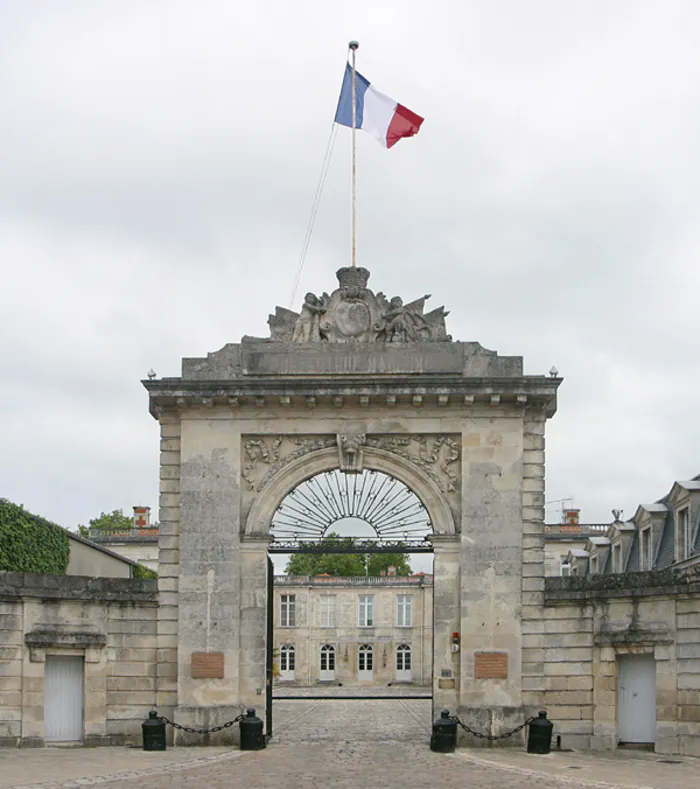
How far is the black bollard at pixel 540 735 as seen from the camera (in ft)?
60.6

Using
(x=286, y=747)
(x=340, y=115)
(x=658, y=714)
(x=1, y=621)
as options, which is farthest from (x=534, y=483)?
(x=1, y=621)

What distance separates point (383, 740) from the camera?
20531 millimetres

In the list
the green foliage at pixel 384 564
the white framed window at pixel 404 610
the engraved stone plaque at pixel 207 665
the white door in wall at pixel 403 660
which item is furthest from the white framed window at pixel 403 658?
the engraved stone plaque at pixel 207 665

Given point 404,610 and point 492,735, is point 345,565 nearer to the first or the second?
point 404,610

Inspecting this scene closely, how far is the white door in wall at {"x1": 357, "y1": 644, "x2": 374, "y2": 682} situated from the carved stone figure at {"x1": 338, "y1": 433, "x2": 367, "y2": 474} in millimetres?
33271

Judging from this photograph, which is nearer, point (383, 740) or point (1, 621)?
point (1, 621)

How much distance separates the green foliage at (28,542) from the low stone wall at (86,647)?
553 centimetres

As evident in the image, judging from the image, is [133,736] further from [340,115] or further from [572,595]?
[340,115]

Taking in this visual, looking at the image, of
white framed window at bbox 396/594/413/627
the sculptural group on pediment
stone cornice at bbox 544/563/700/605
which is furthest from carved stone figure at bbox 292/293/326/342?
white framed window at bbox 396/594/413/627

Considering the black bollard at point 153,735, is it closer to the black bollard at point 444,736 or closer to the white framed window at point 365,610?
the black bollard at point 444,736

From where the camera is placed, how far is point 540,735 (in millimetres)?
18500

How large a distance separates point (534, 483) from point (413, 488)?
209 cm

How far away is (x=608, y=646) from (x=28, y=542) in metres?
13.3

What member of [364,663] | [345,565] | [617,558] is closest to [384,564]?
[345,565]
